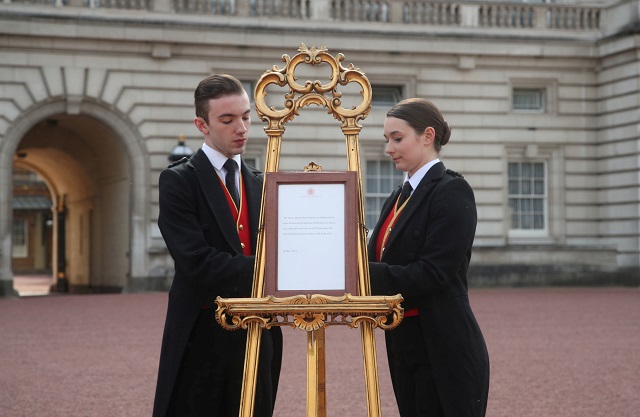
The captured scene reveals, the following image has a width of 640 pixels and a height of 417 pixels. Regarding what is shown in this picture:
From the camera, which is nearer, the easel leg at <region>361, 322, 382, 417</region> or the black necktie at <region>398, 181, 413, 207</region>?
the easel leg at <region>361, 322, 382, 417</region>

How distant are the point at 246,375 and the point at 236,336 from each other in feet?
1.10

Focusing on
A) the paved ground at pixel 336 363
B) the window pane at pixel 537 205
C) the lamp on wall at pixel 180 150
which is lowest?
the paved ground at pixel 336 363

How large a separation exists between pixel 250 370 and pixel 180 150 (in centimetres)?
1588

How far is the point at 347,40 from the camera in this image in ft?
69.0

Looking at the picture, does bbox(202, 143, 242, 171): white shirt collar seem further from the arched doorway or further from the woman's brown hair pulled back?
the arched doorway

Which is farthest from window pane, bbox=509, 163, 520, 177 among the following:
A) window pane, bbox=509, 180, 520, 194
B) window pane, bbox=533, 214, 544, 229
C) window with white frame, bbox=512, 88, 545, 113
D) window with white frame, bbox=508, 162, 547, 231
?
window with white frame, bbox=512, 88, 545, 113

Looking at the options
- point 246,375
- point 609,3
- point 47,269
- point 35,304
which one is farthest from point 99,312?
point 47,269

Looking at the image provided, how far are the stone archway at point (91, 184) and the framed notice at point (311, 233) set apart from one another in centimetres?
1622

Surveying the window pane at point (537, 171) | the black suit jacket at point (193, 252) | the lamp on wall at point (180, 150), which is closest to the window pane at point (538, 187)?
the window pane at point (537, 171)

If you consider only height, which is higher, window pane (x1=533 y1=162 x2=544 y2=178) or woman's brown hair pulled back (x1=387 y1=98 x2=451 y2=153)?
window pane (x1=533 y1=162 x2=544 y2=178)

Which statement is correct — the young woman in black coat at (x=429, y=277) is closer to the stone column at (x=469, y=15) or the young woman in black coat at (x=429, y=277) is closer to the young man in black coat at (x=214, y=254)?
the young man in black coat at (x=214, y=254)

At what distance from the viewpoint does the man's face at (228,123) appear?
159 inches

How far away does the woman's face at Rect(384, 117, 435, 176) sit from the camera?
4.00 m

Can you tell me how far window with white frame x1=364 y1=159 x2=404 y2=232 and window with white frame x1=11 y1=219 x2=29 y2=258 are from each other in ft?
97.4
